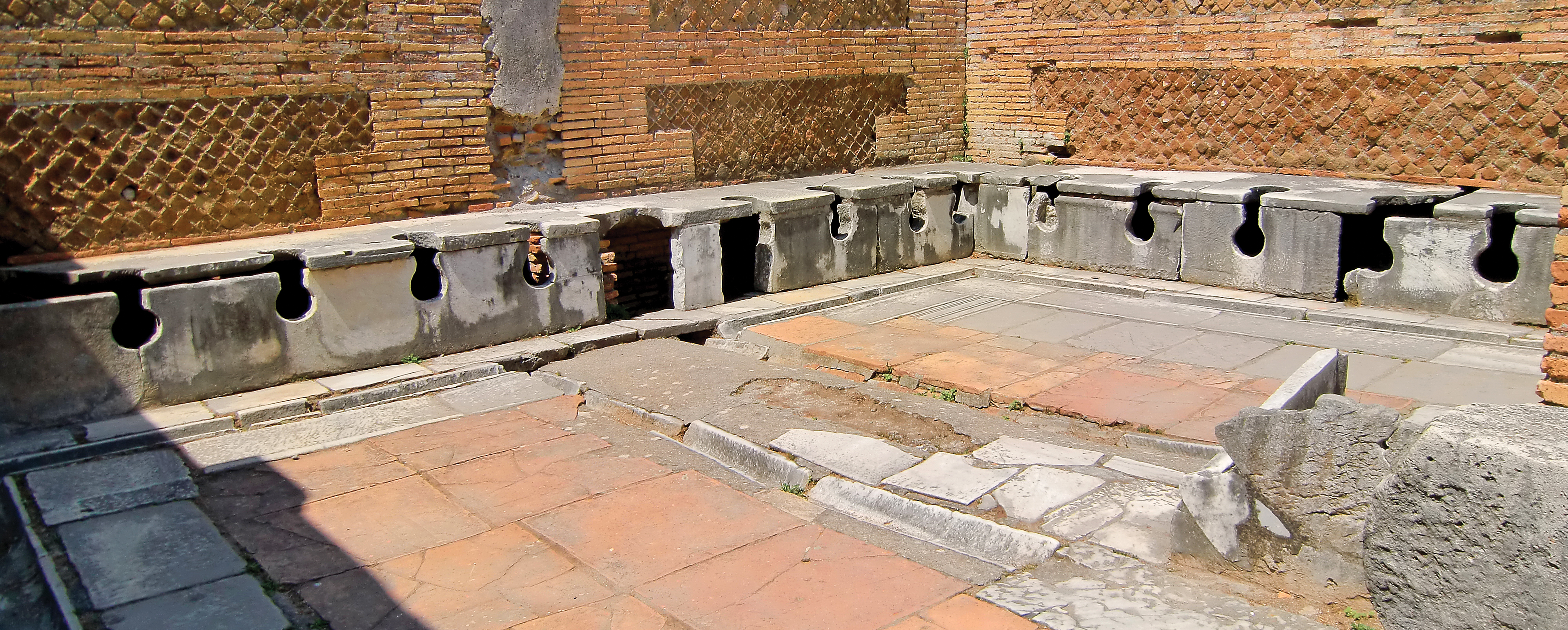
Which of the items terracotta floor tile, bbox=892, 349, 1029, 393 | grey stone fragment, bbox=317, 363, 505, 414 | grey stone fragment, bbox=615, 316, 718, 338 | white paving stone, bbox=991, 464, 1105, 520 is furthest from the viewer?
grey stone fragment, bbox=615, 316, 718, 338

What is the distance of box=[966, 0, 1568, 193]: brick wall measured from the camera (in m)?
7.75

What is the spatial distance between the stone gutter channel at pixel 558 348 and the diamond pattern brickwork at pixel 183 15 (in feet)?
7.86

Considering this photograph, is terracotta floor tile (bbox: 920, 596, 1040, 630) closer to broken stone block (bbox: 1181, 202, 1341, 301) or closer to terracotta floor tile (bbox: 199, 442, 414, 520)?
terracotta floor tile (bbox: 199, 442, 414, 520)

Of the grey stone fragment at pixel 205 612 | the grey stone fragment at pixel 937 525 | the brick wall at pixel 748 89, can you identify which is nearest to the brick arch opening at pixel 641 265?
the brick wall at pixel 748 89

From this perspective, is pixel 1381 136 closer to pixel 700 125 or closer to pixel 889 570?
pixel 700 125

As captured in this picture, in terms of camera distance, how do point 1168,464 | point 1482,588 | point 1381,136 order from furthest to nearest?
1. point 1381,136
2. point 1168,464
3. point 1482,588

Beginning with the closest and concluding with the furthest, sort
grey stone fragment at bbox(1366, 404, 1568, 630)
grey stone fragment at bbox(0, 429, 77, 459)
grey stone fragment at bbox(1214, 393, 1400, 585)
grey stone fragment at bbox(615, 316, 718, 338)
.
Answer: grey stone fragment at bbox(1366, 404, 1568, 630) → grey stone fragment at bbox(1214, 393, 1400, 585) → grey stone fragment at bbox(0, 429, 77, 459) → grey stone fragment at bbox(615, 316, 718, 338)

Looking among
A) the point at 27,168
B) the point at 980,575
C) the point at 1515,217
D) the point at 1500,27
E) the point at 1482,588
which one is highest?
the point at 1500,27

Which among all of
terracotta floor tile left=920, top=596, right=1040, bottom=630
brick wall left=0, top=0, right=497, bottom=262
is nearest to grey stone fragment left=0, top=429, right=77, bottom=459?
brick wall left=0, top=0, right=497, bottom=262

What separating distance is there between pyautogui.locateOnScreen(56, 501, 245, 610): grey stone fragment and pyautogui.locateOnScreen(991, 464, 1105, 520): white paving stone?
3.00 metres

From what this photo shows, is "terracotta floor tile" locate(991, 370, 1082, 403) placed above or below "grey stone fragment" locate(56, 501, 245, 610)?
above

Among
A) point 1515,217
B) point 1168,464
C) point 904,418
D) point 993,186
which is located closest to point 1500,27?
point 1515,217

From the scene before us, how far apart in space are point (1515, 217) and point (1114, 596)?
4.93 metres

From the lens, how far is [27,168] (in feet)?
20.6
